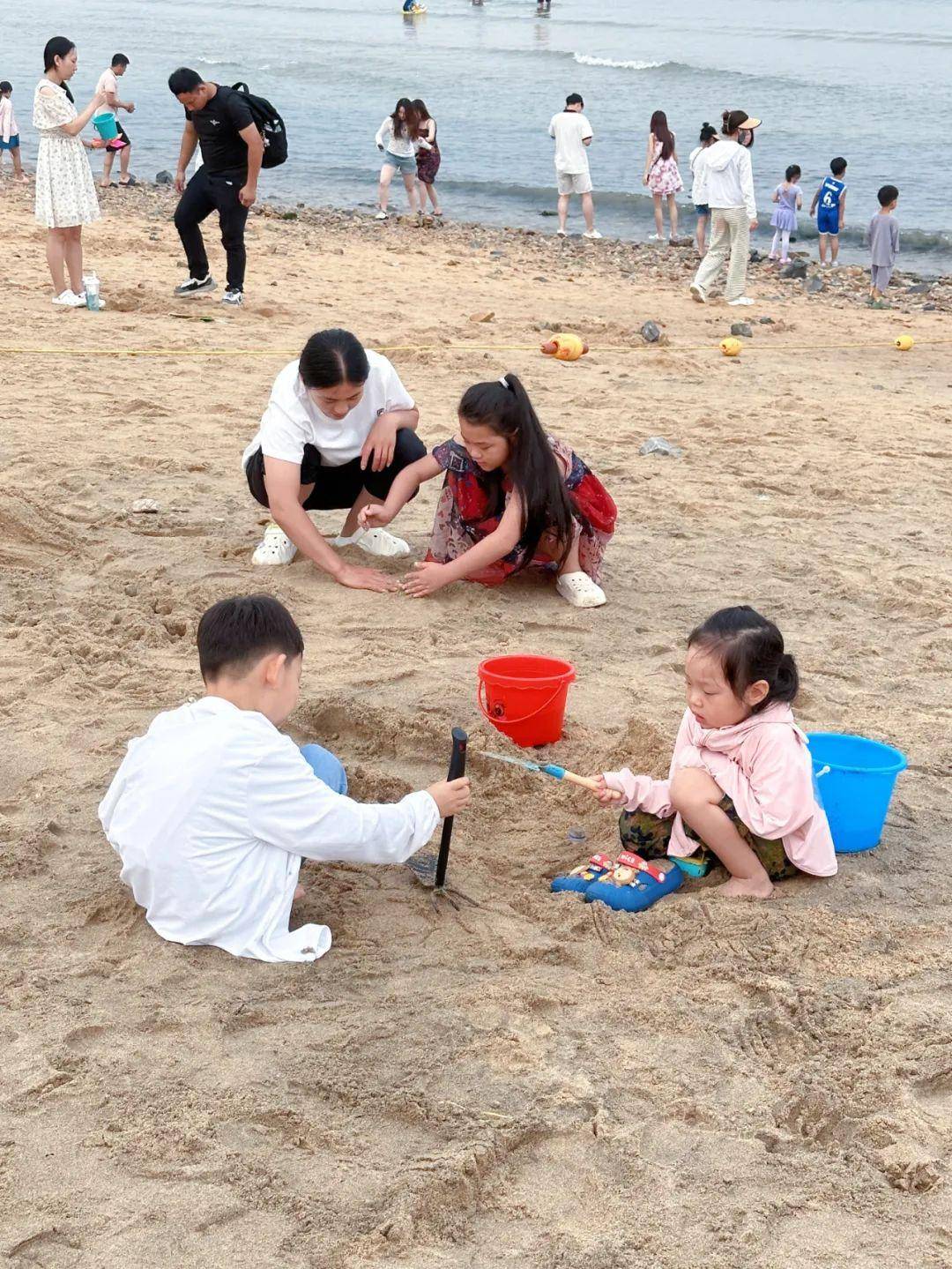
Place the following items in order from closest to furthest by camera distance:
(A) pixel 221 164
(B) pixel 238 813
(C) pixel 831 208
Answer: (B) pixel 238 813 → (A) pixel 221 164 → (C) pixel 831 208

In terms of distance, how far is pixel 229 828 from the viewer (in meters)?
2.44

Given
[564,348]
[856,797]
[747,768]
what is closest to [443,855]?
[747,768]

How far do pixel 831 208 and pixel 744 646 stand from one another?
12.3 meters

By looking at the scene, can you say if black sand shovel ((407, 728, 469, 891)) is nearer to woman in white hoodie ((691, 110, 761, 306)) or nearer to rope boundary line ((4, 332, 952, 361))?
rope boundary line ((4, 332, 952, 361))

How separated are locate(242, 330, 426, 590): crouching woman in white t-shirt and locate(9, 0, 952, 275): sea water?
38.5 ft

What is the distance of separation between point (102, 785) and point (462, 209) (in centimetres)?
1548

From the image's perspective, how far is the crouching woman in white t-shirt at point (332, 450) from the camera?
428 cm

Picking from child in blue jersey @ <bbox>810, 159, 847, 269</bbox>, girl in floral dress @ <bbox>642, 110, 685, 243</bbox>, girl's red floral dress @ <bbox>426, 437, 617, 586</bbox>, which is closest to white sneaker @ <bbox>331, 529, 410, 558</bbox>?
girl's red floral dress @ <bbox>426, 437, 617, 586</bbox>

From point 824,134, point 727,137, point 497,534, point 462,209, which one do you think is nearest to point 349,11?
point 824,134

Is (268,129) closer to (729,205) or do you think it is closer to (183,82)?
(183,82)

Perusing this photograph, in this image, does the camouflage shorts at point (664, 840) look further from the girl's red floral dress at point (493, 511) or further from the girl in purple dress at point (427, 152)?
the girl in purple dress at point (427, 152)

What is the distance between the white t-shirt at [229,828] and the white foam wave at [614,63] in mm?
35259

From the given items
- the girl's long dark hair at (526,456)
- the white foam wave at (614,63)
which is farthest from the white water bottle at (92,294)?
the white foam wave at (614,63)

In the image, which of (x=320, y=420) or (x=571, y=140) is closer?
(x=320, y=420)
